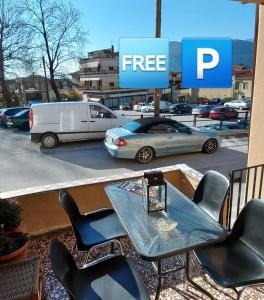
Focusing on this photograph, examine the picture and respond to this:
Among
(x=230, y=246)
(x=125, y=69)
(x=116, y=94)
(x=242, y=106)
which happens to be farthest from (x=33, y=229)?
(x=116, y=94)

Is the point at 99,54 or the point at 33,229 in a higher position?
the point at 99,54

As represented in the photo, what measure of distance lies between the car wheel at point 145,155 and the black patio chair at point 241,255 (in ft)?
15.8

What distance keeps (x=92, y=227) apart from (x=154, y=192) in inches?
29.5

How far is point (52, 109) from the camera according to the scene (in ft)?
28.5

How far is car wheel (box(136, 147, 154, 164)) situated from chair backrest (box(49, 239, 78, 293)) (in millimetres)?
5179

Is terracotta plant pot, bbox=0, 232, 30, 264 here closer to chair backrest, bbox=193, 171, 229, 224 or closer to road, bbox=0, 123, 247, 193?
chair backrest, bbox=193, 171, 229, 224

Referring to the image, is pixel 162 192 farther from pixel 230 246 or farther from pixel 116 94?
pixel 116 94

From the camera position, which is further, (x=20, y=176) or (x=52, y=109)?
(x=52, y=109)

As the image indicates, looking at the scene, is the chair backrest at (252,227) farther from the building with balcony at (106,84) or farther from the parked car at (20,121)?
the building with balcony at (106,84)

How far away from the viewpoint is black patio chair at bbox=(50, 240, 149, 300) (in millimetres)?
1715

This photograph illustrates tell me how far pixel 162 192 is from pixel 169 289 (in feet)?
2.79

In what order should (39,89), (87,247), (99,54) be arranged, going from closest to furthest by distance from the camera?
(87,247) → (39,89) → (99,54)

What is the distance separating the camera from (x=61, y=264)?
1.70 metres

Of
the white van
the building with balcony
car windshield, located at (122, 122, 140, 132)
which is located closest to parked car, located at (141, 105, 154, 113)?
the building with balcony
